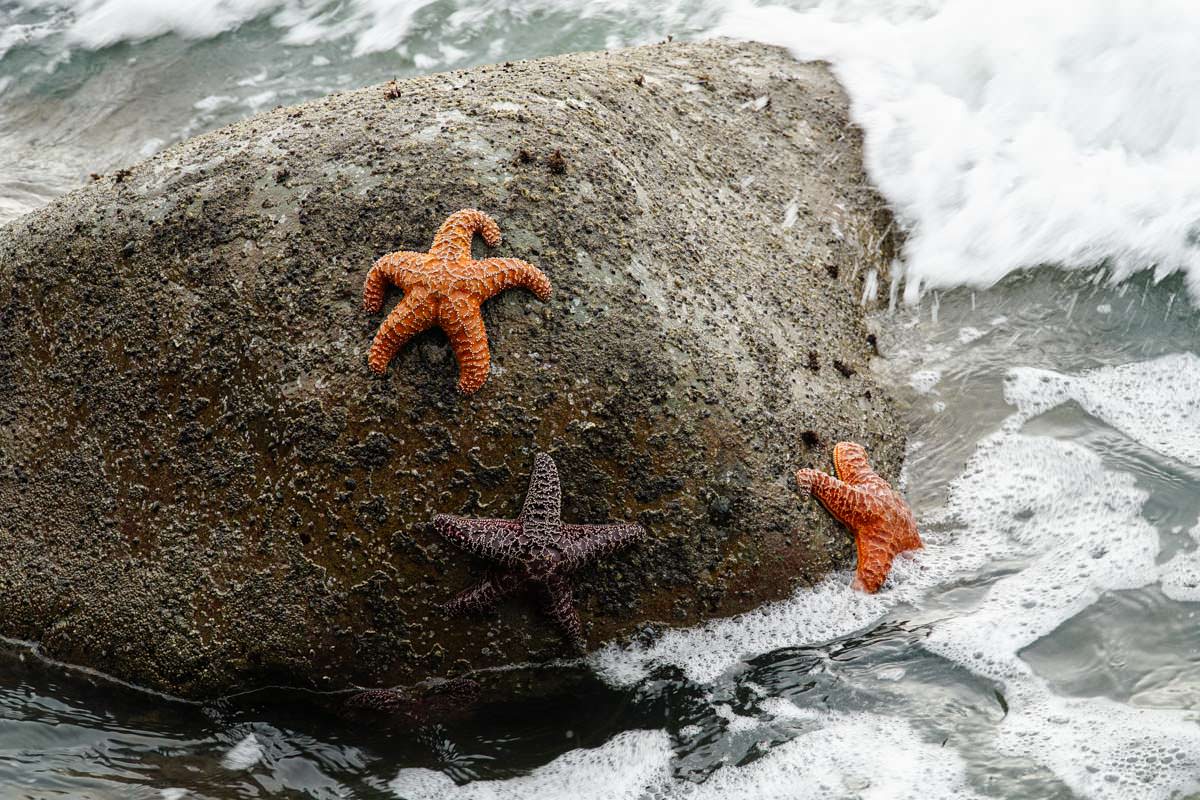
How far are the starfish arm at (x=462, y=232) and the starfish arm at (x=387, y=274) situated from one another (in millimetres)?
121

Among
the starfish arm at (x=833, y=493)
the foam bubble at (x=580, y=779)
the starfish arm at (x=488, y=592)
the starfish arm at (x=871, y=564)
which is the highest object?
the starfish arm at (x=488, y=592)

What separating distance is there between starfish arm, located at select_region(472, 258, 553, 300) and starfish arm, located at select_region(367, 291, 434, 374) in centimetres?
29

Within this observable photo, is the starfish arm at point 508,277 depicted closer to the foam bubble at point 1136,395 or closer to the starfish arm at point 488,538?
the starfish arm at point 488,538

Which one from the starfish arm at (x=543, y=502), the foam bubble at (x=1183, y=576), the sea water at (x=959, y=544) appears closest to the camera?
the sea water at (x=959, y=544)

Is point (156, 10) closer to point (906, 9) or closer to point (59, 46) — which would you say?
point (59, 46)

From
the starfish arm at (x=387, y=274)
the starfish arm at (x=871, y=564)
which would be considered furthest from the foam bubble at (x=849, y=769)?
the starfish arm at (x=387, y=274)

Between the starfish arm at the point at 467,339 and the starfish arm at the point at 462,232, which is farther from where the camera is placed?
the starfish arm at the point at 462,232

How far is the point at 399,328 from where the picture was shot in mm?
4648

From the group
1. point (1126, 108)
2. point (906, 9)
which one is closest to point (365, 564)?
point (1126, 108)

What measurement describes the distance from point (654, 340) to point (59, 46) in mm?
8674

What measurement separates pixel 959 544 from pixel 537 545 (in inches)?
99.4

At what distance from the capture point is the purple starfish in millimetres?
4547

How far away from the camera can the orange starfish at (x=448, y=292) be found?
182 inches

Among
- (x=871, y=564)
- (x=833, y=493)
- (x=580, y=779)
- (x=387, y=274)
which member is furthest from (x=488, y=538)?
(x=871, y=564)
